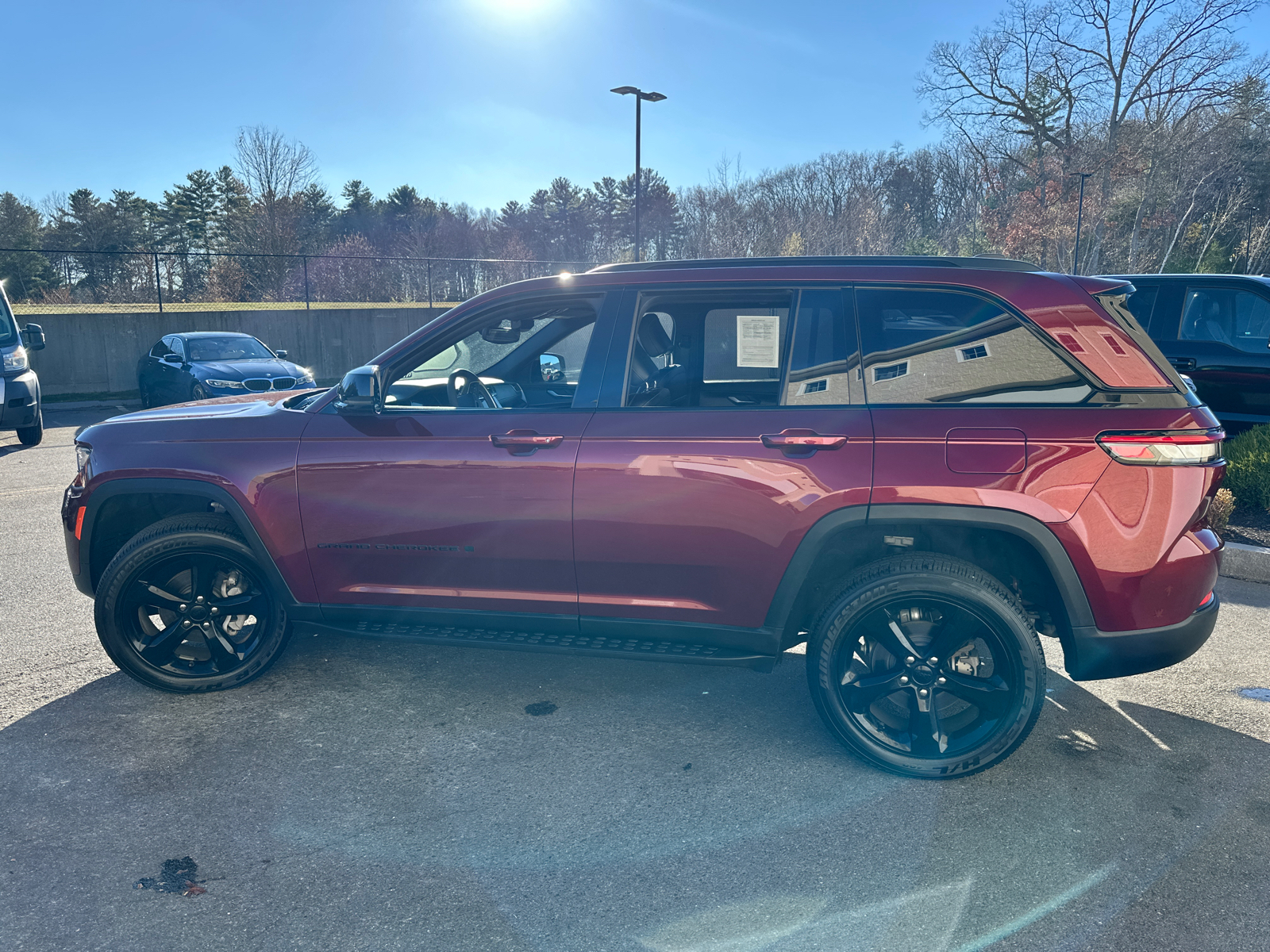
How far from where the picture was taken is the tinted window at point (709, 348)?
337 cm

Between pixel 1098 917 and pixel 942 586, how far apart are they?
1.07 meters

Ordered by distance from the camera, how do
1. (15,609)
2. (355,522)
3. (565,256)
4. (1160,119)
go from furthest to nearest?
(565,256), (1160,119), (15,609), (355,522)

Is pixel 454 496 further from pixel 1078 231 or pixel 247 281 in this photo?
pixel 1078 231

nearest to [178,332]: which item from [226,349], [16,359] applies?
[226,349]

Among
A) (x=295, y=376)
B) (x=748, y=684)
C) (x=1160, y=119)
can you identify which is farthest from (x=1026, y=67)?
A: (x=748, y=684)

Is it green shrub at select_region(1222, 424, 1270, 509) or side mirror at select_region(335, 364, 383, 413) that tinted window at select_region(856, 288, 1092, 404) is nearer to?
side mirror at select_region(335, 364, 383, 413)

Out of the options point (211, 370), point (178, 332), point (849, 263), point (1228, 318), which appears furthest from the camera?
point (178, 332)

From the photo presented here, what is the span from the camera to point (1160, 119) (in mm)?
37750

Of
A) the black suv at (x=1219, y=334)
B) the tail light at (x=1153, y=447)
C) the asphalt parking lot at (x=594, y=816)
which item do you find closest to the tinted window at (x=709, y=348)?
the tail light at (x=1153, y=447)

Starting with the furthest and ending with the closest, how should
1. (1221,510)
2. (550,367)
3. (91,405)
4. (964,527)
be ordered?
(91,405) < (1221,510) < (550,367) < (964,527)

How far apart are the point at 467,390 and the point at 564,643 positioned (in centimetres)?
114

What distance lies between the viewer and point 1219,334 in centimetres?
780

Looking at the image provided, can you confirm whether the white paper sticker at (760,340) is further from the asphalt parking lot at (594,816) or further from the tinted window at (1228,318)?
the tinted window at (1228,318)

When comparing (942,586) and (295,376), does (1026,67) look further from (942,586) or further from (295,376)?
(942,586)
